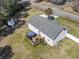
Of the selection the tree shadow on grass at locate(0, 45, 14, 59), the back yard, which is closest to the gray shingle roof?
the back yard

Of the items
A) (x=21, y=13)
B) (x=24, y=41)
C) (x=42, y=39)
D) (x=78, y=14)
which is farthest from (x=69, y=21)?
(x=21, y=13)

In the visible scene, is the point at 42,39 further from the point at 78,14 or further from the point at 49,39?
the point at 78,14

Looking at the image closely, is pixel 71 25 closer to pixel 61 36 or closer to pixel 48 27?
pixel 61 36

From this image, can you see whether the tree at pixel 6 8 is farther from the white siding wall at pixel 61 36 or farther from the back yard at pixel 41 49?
the white siding wall at pixel 61 36

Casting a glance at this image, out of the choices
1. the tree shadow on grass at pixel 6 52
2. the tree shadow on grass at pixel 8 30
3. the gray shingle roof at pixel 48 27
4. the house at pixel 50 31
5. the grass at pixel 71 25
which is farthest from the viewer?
the tree shadow on grass at pixel 8 30

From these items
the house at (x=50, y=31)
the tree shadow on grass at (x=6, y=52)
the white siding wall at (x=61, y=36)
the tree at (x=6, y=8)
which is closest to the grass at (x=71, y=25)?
the white siding wall at (x=61, y=36)

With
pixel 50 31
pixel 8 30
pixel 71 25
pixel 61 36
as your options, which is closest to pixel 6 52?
pixel 8 30
